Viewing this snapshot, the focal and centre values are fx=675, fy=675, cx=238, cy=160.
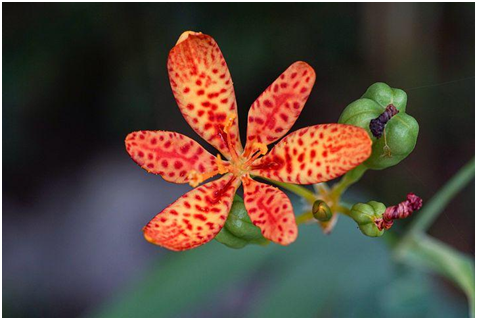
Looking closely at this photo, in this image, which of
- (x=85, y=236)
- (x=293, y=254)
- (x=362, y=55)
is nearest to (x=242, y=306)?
(x=293, y=254)

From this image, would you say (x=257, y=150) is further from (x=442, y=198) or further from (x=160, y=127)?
(x=160, y=127)

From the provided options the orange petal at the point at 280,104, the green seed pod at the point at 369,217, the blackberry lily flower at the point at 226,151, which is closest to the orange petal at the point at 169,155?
the blackberry lily flower at the point at 226,151

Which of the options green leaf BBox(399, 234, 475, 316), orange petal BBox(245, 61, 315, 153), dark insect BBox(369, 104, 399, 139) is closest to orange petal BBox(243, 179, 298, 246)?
orange petal BBox(245, 61, 315, 153)

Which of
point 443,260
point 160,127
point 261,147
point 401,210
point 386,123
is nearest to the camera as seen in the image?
point 401,210

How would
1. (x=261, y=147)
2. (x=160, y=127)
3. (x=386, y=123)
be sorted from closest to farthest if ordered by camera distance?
(x=386, y=123) → (x=261, y=147) → (x=160, y=127)

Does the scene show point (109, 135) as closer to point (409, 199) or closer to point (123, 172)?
point (123, 172)

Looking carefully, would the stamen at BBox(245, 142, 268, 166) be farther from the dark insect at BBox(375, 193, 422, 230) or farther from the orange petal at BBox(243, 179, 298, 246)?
the dark insect at BBox(375, 193, 422, 230)

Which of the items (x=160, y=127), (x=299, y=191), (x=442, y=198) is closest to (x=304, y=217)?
(x=299, y=191)
